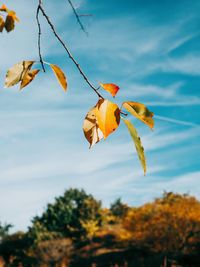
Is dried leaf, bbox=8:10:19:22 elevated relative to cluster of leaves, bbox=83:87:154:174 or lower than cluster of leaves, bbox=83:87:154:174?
elevated

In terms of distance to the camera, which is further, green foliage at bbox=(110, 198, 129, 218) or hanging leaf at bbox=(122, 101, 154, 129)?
green foliage at bbox=(110, 198, 129, 218)

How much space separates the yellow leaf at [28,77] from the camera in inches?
35.5

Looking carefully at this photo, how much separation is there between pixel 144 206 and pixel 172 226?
2.70 metres

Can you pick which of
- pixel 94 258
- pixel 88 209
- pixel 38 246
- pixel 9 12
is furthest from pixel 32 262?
pixel 9 12

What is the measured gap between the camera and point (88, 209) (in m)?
28.7

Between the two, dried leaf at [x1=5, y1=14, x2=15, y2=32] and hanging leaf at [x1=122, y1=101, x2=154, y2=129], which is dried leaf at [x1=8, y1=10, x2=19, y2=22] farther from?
hanging leaf at [x1=122, y1=101, x2=154, y2=129]

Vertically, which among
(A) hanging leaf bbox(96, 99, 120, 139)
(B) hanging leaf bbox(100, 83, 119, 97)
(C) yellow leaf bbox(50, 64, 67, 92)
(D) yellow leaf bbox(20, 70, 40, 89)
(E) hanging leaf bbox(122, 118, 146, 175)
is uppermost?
(D) yellow leaf bbox(20, 70, 40, 89)

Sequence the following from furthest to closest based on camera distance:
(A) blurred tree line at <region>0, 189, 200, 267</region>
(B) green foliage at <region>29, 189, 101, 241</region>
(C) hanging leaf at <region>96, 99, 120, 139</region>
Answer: (B) green foliage at <region>29, 189, 101, 241</region>, (A) blurred tree line at <region>0, 189, 200, 267</region>, (C) hanging leaf at <region>96, 99, 120, 139</region>

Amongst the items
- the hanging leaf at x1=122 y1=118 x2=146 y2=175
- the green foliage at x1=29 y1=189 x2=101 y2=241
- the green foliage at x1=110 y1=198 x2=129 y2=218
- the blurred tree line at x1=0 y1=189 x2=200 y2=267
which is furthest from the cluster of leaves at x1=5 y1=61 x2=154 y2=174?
the green foliage at x1=110 y1=198 x2=129 y2=218

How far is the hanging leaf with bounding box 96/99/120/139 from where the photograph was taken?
0.68m

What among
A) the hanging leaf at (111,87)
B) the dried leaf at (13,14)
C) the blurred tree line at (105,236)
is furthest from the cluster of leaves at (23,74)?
the blurred tree line at (105,236)

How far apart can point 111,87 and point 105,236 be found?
91.9 ft

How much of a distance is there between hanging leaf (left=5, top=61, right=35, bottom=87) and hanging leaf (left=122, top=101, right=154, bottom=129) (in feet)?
0.99

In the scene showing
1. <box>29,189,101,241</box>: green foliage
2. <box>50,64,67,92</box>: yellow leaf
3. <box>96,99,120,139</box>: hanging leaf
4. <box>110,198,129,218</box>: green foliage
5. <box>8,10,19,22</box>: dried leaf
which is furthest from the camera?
<box>110,198,129,218</box>: green foliage
